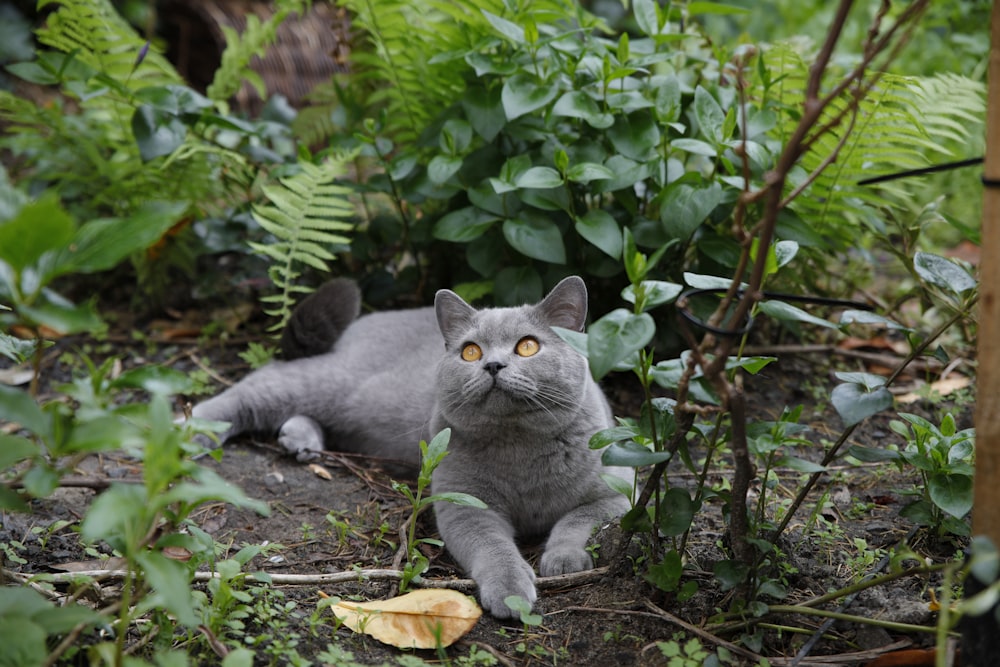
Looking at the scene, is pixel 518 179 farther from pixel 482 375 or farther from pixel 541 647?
pixel 541 647

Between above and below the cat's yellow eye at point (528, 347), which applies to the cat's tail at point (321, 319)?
below

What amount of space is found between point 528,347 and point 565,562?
71cm

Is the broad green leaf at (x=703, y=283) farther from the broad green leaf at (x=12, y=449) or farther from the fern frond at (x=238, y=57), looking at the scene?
the fern frond at (x=238, y=57)

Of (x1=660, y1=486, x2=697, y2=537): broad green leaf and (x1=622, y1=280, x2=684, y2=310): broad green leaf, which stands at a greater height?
(x1=622, y1=280, x2=684, y2=310): broad green leaf

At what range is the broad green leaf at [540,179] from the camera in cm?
292

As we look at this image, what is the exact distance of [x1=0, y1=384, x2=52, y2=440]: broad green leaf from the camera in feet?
4.58

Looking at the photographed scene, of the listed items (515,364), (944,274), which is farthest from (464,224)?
(944,274)

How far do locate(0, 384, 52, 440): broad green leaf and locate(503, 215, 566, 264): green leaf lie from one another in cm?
196

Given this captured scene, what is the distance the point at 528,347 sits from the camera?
109 inches

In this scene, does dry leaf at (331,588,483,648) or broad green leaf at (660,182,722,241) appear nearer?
dry leaf at (331,588,483,648)

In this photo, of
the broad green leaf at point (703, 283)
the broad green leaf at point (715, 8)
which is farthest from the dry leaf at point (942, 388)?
the broad green leaf at point (703, 283)

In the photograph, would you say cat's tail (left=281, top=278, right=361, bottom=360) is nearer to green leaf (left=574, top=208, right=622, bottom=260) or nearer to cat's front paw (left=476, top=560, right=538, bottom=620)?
green leaf (left=574, top=208, right=622, bottom=260)

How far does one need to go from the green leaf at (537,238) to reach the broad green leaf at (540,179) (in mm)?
244

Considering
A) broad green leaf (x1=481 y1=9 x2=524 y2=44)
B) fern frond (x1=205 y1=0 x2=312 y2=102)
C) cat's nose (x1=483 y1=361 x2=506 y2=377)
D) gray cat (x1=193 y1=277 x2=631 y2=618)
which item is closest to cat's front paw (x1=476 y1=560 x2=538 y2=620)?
gray cat (x1=193 y1=277 x2=631 y2=618)
